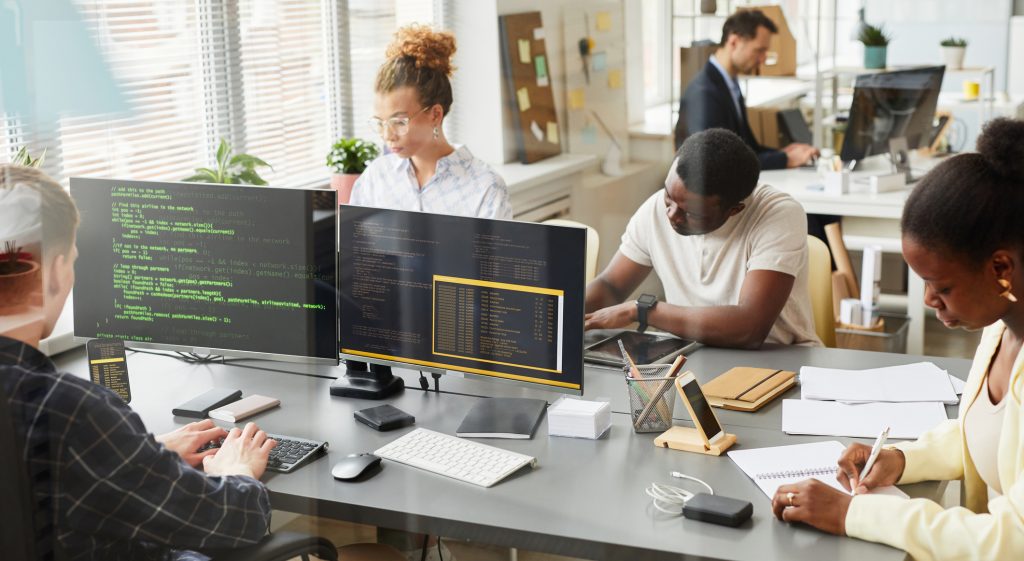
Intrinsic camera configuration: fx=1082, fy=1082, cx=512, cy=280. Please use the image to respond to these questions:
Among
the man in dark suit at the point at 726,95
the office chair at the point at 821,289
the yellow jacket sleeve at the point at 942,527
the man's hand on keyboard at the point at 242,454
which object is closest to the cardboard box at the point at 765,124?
the man in dark suit at the point at 726,95

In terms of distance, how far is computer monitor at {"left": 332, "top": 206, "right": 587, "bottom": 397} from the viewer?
178cm

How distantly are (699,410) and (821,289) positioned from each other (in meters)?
0.83

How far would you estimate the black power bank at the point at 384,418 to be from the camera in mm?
1823

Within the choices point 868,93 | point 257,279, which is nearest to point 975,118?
point 868,93

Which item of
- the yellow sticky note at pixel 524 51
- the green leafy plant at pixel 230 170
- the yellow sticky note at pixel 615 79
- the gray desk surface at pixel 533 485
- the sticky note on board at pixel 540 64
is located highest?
the yellow sticky note at pixel 524 51

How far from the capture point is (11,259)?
1.25 metres

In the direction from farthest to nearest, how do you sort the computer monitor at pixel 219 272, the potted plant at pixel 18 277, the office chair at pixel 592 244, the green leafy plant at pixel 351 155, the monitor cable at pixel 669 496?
1. the green leafy plant at pixel 351 155
2. the office chair at pixel 592 244
3. the computer monitor at pixel 219 272
4. the monitor cable at pixel 669 496
5. the potted plant at pixel 18 277

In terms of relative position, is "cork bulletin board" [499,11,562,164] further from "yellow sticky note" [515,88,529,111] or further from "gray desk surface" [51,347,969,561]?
"gray desk surface" [51,347,969,561]

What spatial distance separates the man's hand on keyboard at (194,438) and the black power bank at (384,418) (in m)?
0.23

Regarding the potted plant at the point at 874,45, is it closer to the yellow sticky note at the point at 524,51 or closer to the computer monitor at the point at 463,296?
the yellow sticky note at the point at 524,51

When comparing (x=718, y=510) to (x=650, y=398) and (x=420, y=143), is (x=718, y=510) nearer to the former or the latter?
(x=650, y=398)

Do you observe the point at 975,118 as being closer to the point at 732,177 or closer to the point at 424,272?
the point at 732,177

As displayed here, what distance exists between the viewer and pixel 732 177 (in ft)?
7.48

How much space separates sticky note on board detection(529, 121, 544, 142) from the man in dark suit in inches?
13.4
